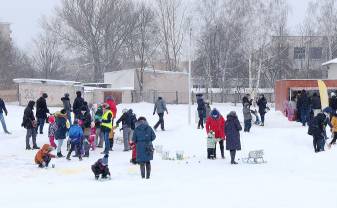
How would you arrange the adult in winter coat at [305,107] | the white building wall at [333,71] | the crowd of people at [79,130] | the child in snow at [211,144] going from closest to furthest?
the child in snow at [211,144] → the crowd of people at [79,130] → the adult in winter coat at [305,107] → the white building wall at [333,71]

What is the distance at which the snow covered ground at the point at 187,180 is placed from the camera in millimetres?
10766

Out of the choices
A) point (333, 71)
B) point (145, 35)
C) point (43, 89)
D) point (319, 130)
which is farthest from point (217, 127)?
point (145, 35)

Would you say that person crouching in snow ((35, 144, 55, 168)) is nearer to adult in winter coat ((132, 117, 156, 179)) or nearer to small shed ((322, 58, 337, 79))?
adult in winter coat ((132, 117, 156, 179))

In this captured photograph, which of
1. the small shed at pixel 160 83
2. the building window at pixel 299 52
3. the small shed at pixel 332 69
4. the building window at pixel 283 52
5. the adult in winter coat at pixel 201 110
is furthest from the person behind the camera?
the building window at pixel 299 52

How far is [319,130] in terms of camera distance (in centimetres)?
1938

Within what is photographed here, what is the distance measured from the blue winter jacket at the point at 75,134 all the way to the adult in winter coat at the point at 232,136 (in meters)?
4.69

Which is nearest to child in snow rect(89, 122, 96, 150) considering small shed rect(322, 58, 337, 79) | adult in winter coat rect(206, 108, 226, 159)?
adult in winter coat rect(206, 108, 226, 159)

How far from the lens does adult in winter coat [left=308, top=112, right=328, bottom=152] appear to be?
19337 mm

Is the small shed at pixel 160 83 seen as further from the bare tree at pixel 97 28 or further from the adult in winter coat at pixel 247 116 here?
the adult in winter coat at pixel 247 116

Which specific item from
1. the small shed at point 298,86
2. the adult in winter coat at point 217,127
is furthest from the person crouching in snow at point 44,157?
the small shed at point 298,86

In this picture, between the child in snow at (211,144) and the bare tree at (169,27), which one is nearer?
the child in snow at (211,144)

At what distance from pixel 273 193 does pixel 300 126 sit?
17.3 metres

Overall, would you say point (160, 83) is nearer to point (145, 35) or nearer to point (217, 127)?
point (145, 35)

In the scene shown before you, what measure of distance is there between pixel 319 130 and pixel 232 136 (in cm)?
355
